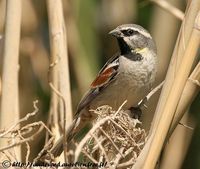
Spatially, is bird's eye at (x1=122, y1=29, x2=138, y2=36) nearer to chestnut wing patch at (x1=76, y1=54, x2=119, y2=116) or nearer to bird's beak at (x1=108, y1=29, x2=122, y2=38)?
bird's beak at (x1=108, y1=29, x2=122, y2=38)

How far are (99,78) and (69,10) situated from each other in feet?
1.71

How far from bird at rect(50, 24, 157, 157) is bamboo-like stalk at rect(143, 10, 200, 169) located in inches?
47.2

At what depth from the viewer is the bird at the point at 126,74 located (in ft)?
8.38

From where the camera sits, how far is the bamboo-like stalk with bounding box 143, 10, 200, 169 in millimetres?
1287

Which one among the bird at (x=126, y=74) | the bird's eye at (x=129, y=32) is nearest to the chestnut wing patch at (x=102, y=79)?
the bird at (x=126, y=74)

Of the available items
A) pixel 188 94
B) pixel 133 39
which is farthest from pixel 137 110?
pixel 188 94

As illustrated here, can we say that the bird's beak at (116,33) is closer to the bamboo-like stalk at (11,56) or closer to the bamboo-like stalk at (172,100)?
the bamboo-like stalk at (11,56)

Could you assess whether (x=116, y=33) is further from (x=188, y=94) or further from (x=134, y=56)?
(x=188, y=94)

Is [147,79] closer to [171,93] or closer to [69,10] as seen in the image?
[69,10]

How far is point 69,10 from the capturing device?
2918 mm

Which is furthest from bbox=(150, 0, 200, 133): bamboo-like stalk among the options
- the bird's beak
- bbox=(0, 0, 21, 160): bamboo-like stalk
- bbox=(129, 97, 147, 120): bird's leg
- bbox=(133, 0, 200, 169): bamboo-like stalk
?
the bird's beak

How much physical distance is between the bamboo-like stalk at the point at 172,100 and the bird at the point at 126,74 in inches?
47.2

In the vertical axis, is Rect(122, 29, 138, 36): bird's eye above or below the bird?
above

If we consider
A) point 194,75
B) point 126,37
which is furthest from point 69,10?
point 194,75
